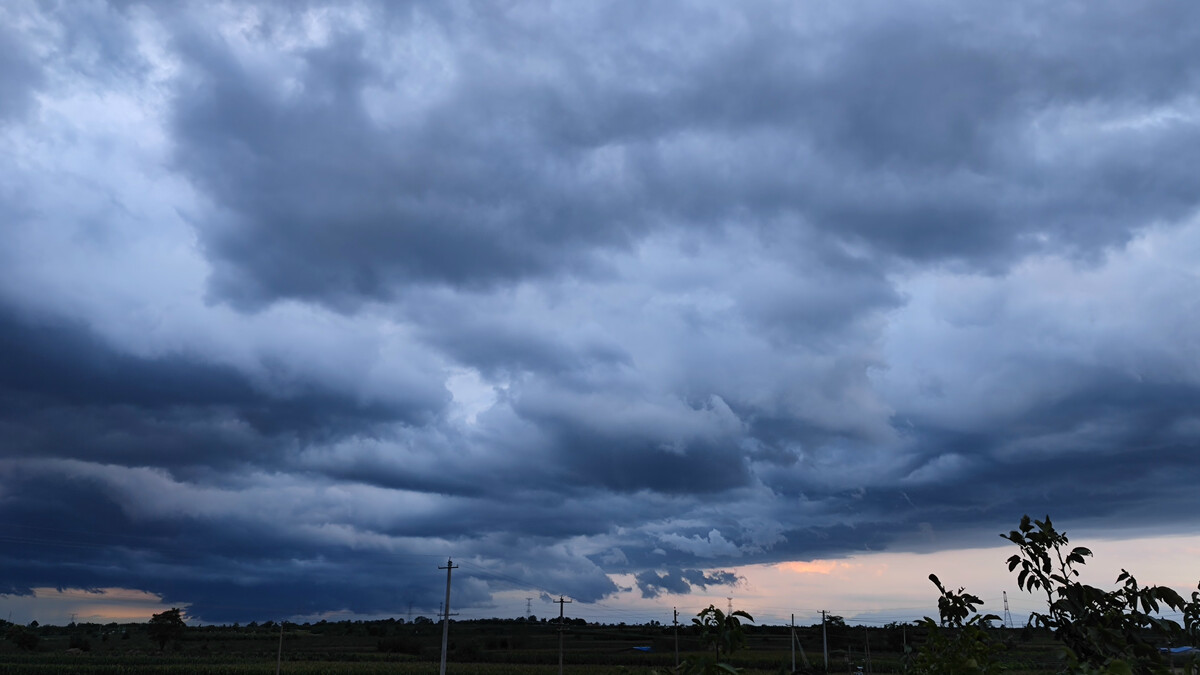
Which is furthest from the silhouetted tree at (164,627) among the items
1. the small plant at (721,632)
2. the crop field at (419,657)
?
the small plant at (721,632)

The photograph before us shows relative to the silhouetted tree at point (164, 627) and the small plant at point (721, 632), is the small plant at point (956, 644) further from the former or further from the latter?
the silhouetted tree at point (164, 627)

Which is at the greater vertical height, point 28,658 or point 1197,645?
point 1197,645

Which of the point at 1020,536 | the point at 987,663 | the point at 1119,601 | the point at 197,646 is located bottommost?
the point at 197,646

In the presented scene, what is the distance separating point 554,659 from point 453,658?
19.5m

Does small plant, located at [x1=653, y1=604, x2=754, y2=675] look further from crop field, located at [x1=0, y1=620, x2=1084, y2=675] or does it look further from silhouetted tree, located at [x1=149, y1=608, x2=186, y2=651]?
silhouetted tree, located at [x1=149, y1=608, x2=186, y2=651]

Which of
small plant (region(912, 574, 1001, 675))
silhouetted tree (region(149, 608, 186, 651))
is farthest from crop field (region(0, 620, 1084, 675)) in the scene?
small plant (region(912, 574, 1001, 675))

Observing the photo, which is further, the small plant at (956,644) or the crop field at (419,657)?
the crop field at (419,657)

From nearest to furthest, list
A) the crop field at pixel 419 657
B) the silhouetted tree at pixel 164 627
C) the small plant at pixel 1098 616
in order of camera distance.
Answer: the small plant at pixel 1098 616
the crop field at pixel 419 657
the silhouetted tree at pixel 164 627

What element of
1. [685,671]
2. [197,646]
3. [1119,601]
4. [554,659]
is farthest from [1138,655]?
[197,646]

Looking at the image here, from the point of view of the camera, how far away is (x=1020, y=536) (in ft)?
20.0

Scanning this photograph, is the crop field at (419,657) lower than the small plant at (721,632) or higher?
lower

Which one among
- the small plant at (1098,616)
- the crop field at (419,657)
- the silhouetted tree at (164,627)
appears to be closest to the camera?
the small plant at (1098,616)

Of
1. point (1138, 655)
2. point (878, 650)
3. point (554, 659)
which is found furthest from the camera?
point (878, 650)

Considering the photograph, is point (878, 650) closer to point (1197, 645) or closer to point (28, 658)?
point (28, 658)
